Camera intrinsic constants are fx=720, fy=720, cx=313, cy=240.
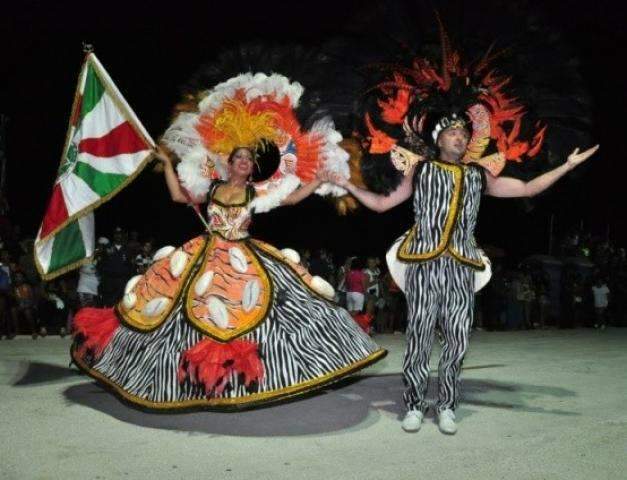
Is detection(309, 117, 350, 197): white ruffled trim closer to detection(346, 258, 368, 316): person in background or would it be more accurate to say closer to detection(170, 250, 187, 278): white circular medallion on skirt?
detection(170, 250, 187, 278): white circular medallion on skirt

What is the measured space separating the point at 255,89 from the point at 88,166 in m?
1.61

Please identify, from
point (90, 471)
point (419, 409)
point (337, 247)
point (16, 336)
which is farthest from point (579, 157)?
point (337, 247)

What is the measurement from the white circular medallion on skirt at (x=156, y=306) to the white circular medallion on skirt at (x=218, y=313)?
37cm

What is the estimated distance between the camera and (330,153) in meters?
5.67

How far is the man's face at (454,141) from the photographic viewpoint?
470cm

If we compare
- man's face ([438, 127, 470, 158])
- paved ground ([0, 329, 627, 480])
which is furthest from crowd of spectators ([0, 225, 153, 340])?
man's face ([438, 127, 470, 158])

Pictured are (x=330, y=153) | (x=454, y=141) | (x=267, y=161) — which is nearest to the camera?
(x=454, y=141)

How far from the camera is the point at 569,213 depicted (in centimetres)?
2338

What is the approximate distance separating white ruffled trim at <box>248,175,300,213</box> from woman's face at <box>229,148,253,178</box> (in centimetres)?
24

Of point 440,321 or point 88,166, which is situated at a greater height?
point 88,166

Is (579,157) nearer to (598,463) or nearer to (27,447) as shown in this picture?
(598,463)

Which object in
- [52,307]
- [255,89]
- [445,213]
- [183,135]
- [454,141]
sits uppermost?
[255,89]

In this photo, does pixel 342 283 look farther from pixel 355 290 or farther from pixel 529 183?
pixel 529 183

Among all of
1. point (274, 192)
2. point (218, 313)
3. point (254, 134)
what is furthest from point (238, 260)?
point (254, 134)
